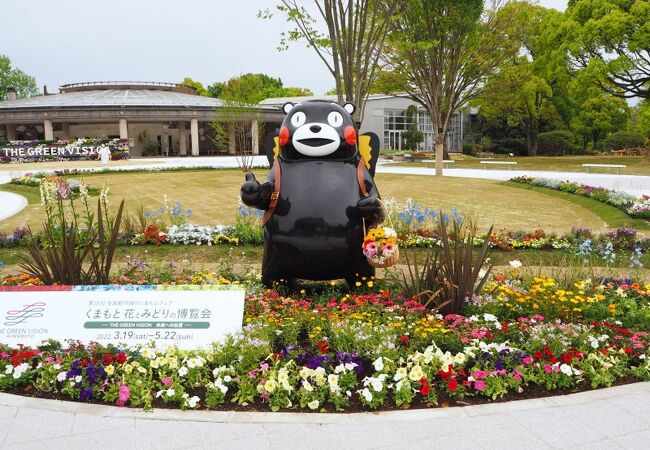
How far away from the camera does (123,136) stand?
1678 inches

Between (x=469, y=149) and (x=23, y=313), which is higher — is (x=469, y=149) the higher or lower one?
the higher one

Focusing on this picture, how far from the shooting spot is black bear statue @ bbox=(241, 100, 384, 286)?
18.6ft

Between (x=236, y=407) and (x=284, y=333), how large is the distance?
3.27 ft

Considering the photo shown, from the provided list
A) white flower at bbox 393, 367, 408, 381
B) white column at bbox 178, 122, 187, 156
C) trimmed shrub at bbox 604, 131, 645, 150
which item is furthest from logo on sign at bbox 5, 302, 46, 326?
trimmed shrub at bbox 604, 131, 645, 150

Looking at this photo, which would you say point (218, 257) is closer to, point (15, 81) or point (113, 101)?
point (113, 101)

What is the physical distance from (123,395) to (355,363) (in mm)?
1682

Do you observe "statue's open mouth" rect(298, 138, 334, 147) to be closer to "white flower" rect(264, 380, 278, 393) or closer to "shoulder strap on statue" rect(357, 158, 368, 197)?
"shoulder strap on statue" rect(357, 158, 368, 197)

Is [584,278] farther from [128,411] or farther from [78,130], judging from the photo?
[78,130]

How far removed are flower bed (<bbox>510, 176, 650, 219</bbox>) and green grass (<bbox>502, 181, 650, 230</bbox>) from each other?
130 mm

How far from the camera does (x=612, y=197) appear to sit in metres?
15.0

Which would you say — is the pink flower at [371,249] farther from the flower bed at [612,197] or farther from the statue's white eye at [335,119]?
the flower bed at [612,197]

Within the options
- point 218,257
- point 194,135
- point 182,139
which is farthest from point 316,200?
point 182,139

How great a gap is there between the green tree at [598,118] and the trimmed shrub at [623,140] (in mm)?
927

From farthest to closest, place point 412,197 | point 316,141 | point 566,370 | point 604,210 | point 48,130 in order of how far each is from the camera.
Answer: point 48,130, point 412,197, point 604,210, point 316,141, point 566,370
